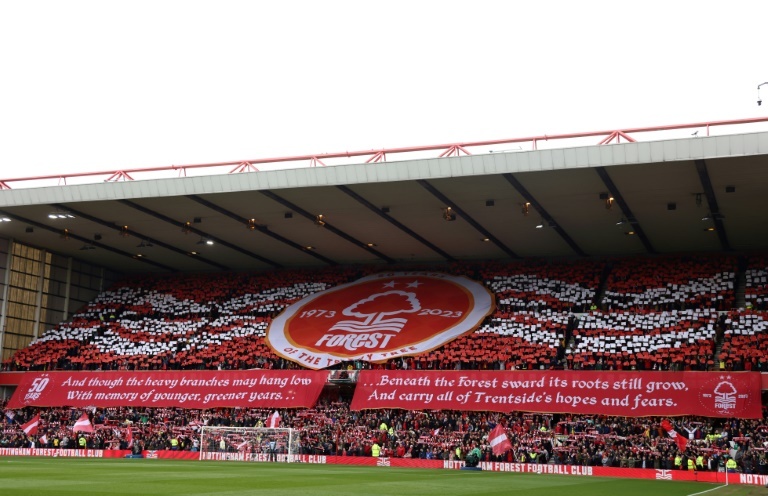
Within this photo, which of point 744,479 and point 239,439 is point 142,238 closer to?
point 239,439

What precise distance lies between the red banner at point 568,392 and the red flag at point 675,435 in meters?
1.70

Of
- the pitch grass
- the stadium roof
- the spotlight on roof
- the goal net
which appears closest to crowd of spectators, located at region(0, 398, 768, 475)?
the goal net

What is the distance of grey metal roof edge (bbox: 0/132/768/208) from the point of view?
30.2m

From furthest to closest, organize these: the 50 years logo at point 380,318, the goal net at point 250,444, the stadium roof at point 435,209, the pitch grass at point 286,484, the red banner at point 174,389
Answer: the 50 years logo at point 380,318, the red banner at point 174,389, the goal net at point 250,444, the stadium roof at point 435,209, the pitch grass at point 286,484

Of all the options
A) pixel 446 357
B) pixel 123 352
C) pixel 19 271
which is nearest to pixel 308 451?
pixel 446 357

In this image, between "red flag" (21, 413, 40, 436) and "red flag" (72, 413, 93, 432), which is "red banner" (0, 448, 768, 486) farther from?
"red flag" (21, 413, 40, 436)

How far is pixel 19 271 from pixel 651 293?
3269 centimetres

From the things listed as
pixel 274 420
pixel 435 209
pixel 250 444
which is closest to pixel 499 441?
pixel 250 444

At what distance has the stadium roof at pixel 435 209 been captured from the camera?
32562 mm

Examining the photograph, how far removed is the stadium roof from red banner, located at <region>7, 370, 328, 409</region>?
7.09m

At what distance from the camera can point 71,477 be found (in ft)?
68.7

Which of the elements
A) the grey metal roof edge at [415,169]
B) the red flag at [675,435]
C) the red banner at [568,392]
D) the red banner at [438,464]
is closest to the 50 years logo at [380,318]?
the red banner at [568,392]

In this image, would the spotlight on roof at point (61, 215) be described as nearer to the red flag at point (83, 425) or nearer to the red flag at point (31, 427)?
the red flag at point (31, 427)

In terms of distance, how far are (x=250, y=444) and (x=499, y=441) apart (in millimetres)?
9865
